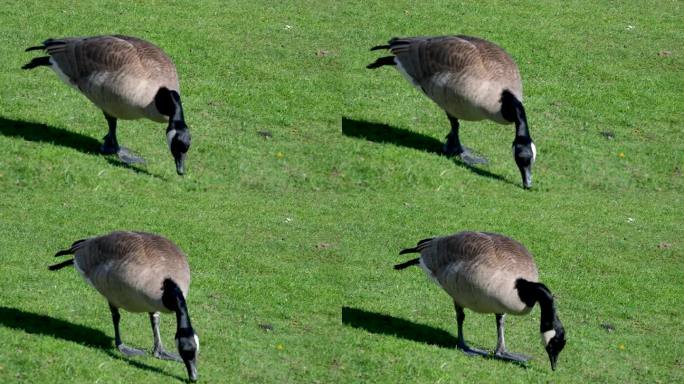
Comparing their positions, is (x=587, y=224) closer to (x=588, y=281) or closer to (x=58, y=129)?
(x=588, y=281)

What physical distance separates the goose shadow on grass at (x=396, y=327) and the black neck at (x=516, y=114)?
4.98m

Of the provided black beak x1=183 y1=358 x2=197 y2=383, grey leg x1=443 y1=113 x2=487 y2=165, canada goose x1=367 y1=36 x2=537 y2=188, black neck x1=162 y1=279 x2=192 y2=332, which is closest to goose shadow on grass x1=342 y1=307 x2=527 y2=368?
black neck x1=162 y1=279 x2=192 y2=332

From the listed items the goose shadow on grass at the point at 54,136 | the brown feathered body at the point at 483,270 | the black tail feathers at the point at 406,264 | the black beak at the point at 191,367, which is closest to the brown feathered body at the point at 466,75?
the black tail feathers at the point at 406,264

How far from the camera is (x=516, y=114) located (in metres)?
24.3

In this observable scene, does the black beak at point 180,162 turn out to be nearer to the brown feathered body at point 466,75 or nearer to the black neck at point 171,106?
the black neck at point 171,106

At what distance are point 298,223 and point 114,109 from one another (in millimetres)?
4018

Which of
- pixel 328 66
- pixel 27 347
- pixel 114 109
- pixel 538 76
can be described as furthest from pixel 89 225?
pixel 538 76

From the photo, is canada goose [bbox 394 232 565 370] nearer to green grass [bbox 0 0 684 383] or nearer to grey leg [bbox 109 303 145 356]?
green grass [bbox 0 0 684 383]

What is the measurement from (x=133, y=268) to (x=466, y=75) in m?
8.62

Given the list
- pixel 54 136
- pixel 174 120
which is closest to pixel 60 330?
pixel 174 120

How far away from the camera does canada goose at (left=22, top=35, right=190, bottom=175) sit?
2348 centimetres

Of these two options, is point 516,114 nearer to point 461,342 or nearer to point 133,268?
point 461,342

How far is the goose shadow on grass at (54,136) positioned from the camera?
24.7 metres

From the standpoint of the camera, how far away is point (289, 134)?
26.8m
